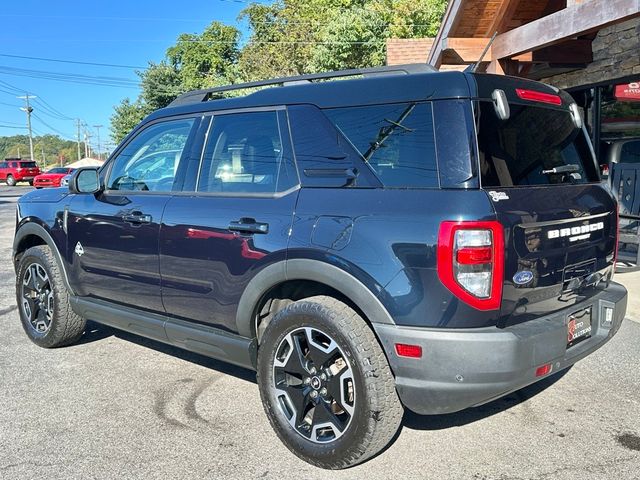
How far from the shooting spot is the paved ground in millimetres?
3047

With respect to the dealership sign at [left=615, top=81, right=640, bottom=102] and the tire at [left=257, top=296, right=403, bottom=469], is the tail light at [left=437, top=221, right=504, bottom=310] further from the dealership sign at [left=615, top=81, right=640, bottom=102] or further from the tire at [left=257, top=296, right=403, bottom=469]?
the dealership sign at [left=615, top=81, right=640, bottom=102]

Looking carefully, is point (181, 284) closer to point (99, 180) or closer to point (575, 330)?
point (99, 180)

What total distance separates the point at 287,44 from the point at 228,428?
99.8 ft

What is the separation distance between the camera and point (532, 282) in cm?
277

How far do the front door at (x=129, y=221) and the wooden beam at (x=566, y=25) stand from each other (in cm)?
445

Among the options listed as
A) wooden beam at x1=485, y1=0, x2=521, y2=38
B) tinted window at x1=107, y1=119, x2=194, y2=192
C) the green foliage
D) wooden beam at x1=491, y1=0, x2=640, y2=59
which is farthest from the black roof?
the green foliage

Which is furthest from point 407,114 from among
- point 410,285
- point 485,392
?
point 485,392

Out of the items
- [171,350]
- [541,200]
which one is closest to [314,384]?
[541,200]

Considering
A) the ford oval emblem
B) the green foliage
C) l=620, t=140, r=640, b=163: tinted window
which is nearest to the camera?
the ford oval emblem

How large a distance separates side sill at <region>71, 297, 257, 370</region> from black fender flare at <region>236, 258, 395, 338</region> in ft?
0.37

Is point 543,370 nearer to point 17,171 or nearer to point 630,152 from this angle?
point 630,152

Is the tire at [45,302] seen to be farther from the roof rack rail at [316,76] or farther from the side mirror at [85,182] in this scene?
the roof rack rail at [316,76]

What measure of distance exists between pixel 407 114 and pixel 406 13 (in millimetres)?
22101

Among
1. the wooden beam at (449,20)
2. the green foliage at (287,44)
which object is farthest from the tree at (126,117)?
the wooden beam at (449,20)
